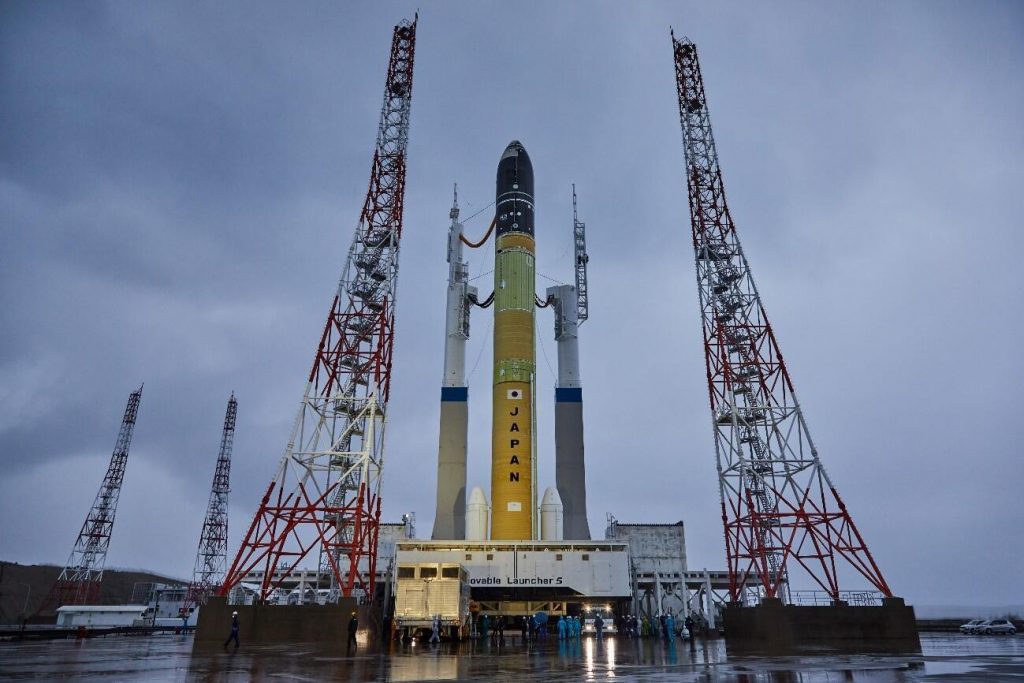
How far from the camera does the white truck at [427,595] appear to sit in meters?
33.3

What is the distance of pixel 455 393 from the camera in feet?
205

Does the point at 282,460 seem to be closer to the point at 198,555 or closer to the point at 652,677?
the point at 652,677

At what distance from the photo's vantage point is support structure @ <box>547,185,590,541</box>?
59.5 meters

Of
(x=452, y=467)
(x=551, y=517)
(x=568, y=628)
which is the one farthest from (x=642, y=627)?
(x=452, y=467)

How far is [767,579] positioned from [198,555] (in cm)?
8029

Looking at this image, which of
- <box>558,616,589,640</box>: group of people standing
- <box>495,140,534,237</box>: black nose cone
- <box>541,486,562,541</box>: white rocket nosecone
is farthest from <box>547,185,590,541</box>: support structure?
<box>558,616,589,640</box>: group of people standing

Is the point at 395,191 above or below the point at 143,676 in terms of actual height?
above

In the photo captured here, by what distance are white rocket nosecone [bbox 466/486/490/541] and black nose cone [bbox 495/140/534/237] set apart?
2240cm

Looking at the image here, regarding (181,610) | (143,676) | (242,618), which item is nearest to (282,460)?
(242,618)

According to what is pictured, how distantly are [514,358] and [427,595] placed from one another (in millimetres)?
23177

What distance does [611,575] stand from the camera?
47.0 meters

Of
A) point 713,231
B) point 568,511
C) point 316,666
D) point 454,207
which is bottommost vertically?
point 316,666

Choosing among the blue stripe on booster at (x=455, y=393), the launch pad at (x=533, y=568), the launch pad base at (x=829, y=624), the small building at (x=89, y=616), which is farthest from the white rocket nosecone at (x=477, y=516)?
the small building at (x=89, y=616)

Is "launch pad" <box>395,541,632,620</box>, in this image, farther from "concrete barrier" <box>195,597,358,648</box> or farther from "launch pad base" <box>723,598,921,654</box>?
"launch pad base" <box>723,598,921,654</box>
